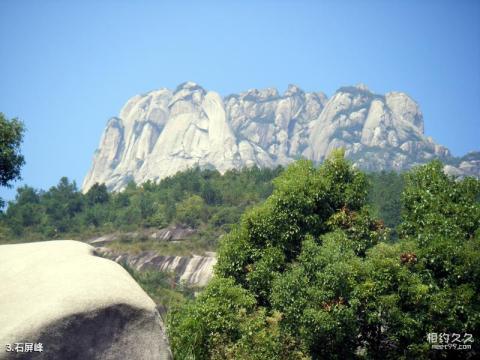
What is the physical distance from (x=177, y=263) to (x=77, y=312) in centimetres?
→ 5916

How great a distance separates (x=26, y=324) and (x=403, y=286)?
29.1ft

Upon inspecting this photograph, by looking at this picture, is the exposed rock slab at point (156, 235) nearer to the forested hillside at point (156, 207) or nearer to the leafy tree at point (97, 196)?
the forested hillside at point (156, 207)

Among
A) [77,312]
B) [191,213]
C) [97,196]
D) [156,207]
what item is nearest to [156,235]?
[191,213]

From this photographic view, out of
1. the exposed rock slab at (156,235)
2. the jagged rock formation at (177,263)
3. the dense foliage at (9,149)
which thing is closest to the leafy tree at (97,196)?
the exposed rock slab at (156,235)

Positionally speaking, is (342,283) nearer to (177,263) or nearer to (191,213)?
(177,263)

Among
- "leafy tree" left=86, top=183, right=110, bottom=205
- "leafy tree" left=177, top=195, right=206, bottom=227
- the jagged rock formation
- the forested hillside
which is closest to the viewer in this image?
the jagged rock formation

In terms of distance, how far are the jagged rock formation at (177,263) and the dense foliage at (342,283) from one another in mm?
47166

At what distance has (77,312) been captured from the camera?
7453 mm

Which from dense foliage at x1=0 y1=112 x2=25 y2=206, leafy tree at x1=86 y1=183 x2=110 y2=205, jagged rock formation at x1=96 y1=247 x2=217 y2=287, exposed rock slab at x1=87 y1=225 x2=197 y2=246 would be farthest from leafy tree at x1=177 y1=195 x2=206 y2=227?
dense foliage at x1=0 y1=112 x2=25 y2=206

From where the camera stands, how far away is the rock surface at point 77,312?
724 centimetres

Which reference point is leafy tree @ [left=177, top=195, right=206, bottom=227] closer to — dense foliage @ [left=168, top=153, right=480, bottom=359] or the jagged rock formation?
the jagged rock formation

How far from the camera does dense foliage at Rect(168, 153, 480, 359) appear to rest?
40.7 ft

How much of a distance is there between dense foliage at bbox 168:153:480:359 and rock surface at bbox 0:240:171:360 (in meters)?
2.73

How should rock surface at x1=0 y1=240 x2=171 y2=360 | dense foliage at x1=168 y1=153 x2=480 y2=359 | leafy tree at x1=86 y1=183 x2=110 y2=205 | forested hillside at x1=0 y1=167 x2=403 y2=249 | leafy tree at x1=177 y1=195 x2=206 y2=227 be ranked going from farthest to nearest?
1. leafy tree at x1=86 y1=183 x2=110 y2=205
2. leafy tree at x1=177 y1=195 x2=206 y2=227
3. forested hillside at x1=0 y1=167 x2=403 y2=249
4. dense foliage at x1=168 y1=153 x2=480 y2=359
5. rock surface at x1=0 y1=240 x2=171 y2=360
